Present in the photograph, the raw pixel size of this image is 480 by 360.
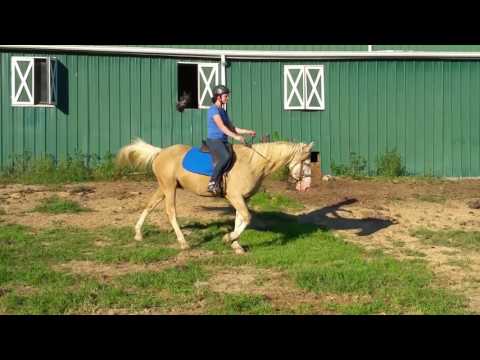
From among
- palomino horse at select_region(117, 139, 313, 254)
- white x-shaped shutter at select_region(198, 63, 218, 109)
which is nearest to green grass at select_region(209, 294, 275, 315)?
palomino horse at select_region(117, 139, 313, 254)

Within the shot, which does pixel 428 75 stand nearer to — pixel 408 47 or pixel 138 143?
pixel 408 47

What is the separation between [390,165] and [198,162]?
386 inches

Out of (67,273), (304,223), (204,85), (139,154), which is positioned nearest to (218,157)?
(139,154)

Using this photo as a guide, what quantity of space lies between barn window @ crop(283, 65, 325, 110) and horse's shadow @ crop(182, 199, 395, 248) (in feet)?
18.9

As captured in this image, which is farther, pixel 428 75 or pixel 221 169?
pixel 428 75

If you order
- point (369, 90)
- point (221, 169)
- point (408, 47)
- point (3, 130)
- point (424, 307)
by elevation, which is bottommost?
point (424, 307)

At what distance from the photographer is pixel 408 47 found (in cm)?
2050

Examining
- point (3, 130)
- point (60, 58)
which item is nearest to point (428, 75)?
point (60, 58)

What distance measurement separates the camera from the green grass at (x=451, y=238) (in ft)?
34.5

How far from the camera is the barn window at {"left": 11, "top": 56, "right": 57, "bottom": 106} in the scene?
1698 centimetres

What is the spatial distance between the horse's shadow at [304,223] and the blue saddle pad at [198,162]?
1.23 metres

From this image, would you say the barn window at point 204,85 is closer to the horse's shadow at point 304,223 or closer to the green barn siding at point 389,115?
the green barn siding at point 389,115

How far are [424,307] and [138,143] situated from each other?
18.8 feet

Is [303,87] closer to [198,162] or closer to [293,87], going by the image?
[293,87]
